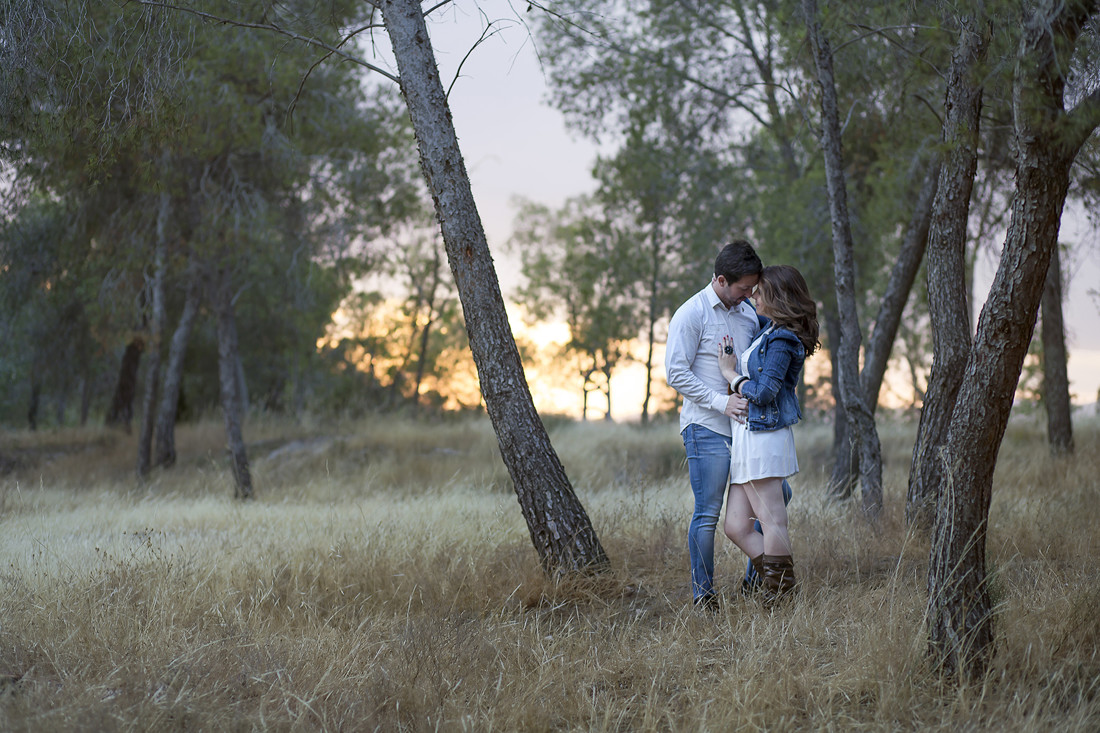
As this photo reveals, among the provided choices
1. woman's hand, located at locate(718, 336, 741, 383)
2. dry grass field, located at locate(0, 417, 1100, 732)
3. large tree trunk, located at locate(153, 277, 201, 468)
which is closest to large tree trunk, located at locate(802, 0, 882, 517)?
dry grass field, located at locate(0, 417, 1100, 732)

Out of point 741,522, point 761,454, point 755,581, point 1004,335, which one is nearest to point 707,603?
point 755,581

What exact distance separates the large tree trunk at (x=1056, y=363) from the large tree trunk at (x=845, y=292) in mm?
5841

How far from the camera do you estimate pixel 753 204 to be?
18.3 meters

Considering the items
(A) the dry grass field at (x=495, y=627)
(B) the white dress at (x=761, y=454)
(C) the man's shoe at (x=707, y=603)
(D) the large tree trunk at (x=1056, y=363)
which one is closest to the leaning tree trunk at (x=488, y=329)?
(A) the dry grass field at (x=495, y=627)

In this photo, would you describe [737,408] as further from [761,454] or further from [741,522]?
[741,522]

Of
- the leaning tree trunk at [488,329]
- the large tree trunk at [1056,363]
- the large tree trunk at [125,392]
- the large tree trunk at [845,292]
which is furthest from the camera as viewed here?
the large tree trunk at [125,392]

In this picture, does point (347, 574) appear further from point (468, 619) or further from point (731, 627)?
point (731, 627)

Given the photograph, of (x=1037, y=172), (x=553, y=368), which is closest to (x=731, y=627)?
(x=1037, y=172)

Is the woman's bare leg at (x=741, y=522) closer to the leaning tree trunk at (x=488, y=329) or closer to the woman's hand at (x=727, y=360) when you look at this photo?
the woman's hand at (x=727, y=360)

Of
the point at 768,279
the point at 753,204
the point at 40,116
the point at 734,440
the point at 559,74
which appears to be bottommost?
the point at 734,440

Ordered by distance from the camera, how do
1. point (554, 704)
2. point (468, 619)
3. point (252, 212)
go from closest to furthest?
point (554, 704) → point (468, 619) → point (252, 212)

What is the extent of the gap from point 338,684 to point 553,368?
35.8 m

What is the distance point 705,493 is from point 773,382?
0.72 m

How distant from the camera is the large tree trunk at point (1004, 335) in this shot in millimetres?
2949
